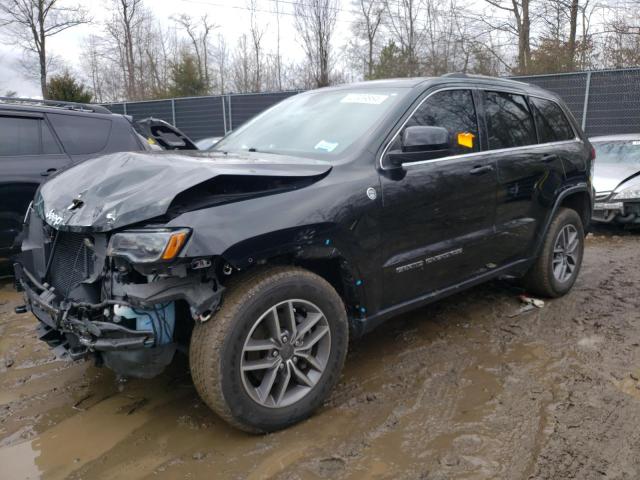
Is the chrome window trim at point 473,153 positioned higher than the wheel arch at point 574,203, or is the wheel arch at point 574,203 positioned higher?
the chrome window trim at point 473,153

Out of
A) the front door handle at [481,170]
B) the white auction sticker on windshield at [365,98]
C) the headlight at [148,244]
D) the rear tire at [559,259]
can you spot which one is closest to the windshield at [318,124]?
the white auction sticker on windshield at [365,98]

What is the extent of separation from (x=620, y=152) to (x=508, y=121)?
5542 mm

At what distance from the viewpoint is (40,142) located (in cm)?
512

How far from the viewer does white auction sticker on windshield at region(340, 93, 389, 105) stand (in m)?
3.27

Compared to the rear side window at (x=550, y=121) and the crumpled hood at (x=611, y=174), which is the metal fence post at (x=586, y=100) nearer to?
the crumpled hood at (x=611, y=174)

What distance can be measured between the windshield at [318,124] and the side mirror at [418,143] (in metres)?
0.23

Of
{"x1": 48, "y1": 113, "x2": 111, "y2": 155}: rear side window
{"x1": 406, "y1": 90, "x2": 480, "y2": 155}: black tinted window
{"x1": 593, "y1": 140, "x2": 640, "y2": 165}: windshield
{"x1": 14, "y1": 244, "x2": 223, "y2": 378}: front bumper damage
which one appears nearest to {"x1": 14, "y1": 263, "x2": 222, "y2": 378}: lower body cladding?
{"x1": 14, "y1": 244, "x2": 223, "y2": 378}: front bumper damage

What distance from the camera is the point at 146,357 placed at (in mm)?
2326

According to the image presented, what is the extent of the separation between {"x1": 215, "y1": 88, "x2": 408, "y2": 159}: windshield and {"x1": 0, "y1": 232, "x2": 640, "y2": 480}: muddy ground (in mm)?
1474

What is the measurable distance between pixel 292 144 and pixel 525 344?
A: 7.28 ft

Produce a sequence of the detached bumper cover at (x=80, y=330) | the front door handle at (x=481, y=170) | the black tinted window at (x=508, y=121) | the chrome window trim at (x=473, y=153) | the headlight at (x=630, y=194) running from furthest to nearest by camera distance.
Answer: the headlight at (x=630, y=194)
the black tinted window at (x=508, y=121)
the front door handle at (x=481, y=170)
the chrome window trim at (x=473, y=153)
the detached bumper cover at (x=80, y=330)

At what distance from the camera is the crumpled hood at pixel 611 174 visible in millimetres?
7422

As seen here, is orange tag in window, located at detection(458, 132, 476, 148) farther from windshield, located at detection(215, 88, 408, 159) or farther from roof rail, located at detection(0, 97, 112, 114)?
roof rail, located at detection(0, 97, 112, 114)

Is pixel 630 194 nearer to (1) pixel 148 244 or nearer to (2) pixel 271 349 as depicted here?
(2) pixel 271 349
